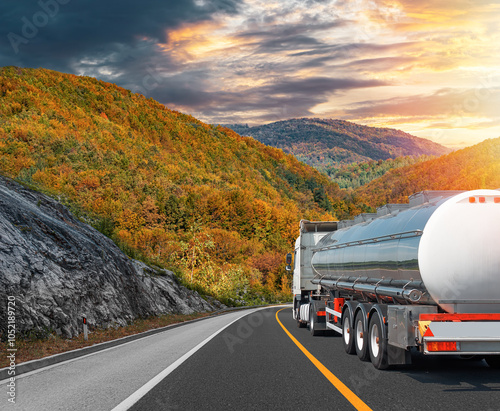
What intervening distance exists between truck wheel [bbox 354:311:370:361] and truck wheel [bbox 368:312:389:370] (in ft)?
0.86

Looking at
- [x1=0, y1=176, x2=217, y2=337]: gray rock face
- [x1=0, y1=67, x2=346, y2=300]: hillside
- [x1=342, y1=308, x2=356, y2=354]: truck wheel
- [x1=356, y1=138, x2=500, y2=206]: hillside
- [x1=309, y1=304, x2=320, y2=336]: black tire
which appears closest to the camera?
[x1=342, y1=308, x2=356, y2=354]: truck wheel

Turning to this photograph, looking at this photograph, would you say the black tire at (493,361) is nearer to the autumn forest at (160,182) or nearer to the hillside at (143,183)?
the autumn forest at (160,182)

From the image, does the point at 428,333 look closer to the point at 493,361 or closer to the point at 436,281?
the point at 436,281

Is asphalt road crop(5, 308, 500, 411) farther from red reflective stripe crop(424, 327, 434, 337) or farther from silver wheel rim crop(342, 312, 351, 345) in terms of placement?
red reflective stripe crop(424, 327, 434, 337)

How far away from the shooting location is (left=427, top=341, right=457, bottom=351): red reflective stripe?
7.83 meters

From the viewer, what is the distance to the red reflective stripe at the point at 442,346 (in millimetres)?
7828

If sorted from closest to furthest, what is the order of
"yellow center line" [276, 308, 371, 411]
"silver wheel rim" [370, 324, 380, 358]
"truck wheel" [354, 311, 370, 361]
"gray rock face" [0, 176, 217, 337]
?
1. "yellow center line" [276, 308, 371, 411]
2. "silver wheel rim" [370, 324, 380, 358]
3. "truck wheel" [354, 311, 370, 361]
4. "gray rock face" [0, 176, 217, 337]

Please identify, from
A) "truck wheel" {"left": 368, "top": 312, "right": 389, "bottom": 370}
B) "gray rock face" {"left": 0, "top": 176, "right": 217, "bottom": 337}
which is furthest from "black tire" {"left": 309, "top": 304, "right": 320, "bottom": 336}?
"gray rock face" {"left": 0, "top": 176, "right": 217, "bottom": 337}

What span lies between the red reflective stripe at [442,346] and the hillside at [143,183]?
40708mm

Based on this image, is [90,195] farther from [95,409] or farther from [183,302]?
[95,409]

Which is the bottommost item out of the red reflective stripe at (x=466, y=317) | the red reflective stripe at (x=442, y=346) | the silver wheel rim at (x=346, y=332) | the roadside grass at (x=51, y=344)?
the roadside grass at (x=51, y=344)

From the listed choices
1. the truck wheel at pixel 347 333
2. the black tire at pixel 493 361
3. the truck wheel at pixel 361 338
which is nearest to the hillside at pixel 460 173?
the truck wheel at pixel 347 333

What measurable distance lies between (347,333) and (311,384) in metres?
4.37

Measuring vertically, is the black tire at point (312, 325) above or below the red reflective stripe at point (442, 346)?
below
